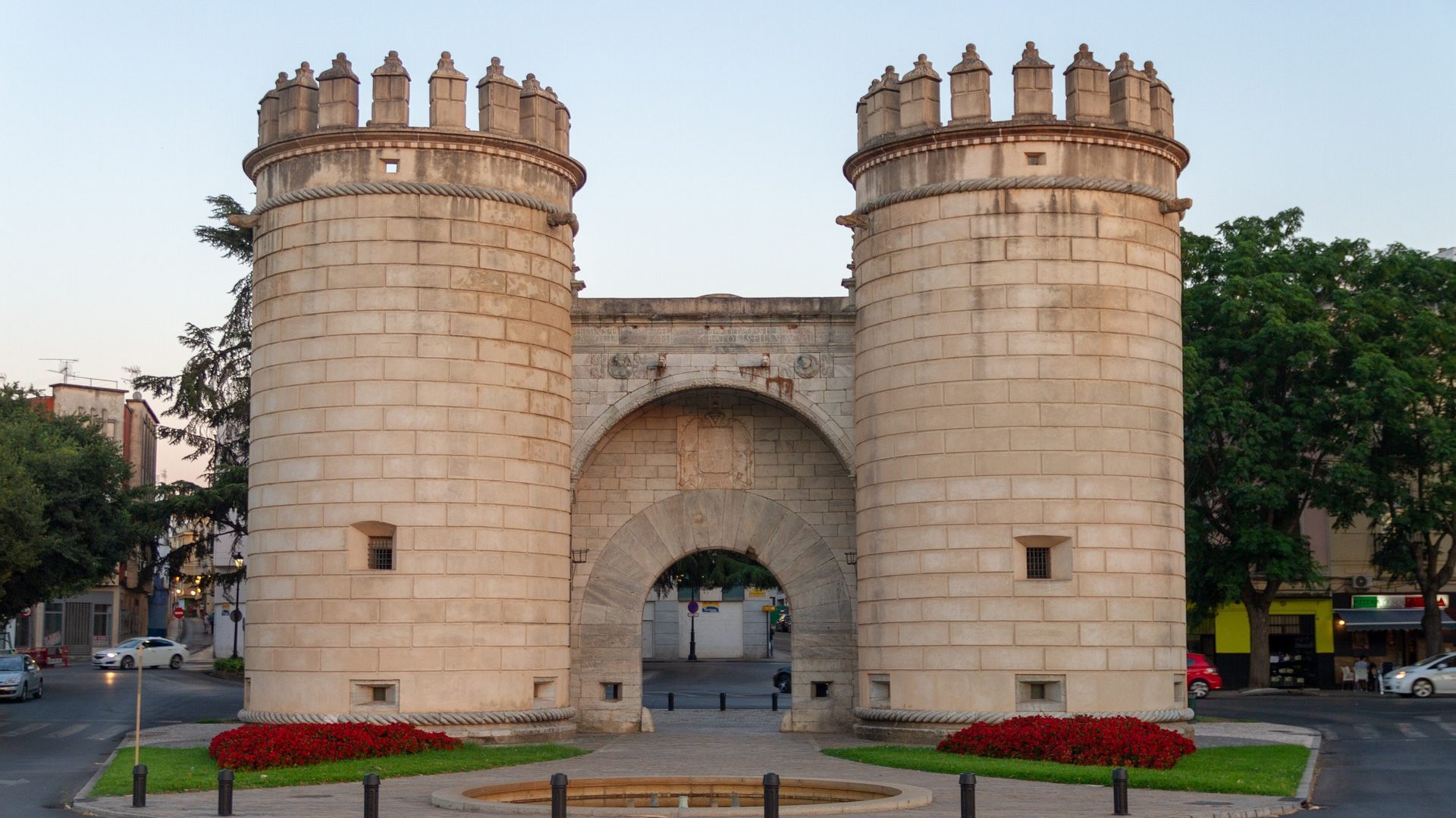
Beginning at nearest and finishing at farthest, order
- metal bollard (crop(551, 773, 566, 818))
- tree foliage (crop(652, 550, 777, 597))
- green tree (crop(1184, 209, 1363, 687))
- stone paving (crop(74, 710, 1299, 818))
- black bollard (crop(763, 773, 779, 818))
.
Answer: black bollard (crop(763, 773, 779, 818)) → metal bollard (crop(551, 773, 566, 818)) → stone paving (crop(74, 710, 1299, 818)) → green tree (crop(1184, 209, 1363, 687)) → tree foliage (crop(652, 550, 777, 597))

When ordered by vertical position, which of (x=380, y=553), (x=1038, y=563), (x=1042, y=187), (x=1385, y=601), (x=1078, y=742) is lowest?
(x=1078, y=742)

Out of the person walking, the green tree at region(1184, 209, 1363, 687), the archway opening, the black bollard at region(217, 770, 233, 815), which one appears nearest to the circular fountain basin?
the black bollard at region(217, 770, 233, 815)

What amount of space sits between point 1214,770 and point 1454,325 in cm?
2638

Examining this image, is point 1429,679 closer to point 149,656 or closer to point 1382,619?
point 1382,619

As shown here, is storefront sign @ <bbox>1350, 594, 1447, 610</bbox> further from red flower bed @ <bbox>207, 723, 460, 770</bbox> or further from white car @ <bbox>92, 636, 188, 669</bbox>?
white car @ <bbox>92, 636, 188, 669</bbox>

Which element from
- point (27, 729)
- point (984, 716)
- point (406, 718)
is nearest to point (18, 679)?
point (27, 729)

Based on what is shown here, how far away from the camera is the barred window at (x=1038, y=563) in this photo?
917 inches

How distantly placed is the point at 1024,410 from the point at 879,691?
491 centimetres

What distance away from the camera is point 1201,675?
41.6 metres

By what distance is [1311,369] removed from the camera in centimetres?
4169

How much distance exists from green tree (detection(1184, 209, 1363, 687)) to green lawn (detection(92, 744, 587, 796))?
23.5 m

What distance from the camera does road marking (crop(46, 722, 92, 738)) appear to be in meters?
28.2

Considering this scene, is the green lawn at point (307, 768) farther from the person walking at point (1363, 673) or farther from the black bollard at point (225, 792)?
the person walking at point (1363, 673)

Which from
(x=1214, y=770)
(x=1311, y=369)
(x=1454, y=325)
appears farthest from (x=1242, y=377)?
(x=1214, y=770)
